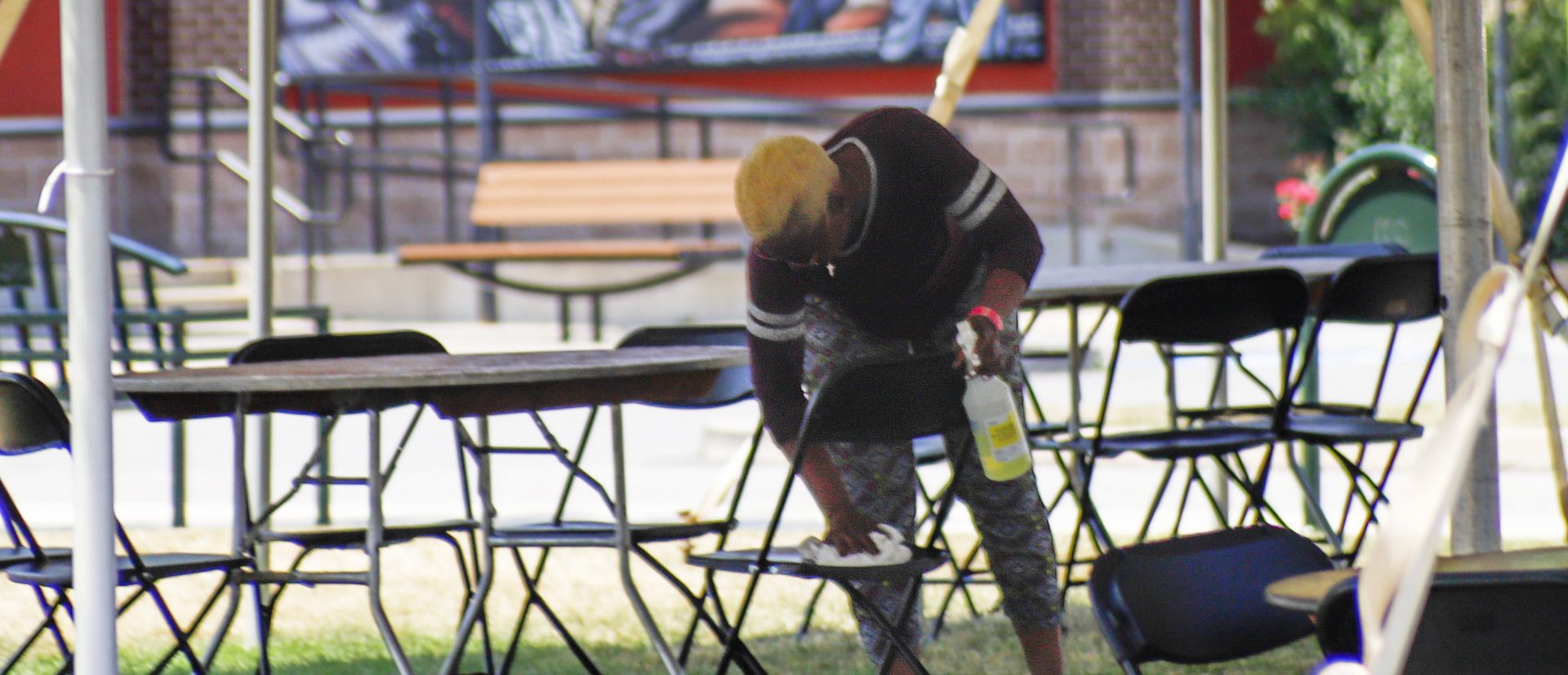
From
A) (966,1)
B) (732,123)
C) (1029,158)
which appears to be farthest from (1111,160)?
(732,123)

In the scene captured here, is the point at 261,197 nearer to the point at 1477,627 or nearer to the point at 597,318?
the point at 1477,627

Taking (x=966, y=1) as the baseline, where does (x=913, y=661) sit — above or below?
below

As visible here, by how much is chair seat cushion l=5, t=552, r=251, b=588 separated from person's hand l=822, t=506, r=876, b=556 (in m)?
1.15

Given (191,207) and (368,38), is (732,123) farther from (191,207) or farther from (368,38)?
(191,207)

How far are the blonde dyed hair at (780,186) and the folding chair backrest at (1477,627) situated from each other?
1.45m

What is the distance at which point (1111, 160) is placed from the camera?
16312 mm

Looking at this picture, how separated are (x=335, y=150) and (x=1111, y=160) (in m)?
6.48

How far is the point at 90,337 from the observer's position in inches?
116

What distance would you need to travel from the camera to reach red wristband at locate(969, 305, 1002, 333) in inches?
135

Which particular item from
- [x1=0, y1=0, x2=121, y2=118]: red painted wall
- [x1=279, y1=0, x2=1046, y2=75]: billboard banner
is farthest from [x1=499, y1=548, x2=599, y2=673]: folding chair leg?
[x1=0, y1=0, x2=121, y2=118]: red painted wall

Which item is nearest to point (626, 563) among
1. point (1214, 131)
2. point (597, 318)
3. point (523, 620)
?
point (523, 620)

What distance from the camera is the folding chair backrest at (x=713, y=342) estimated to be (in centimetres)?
445

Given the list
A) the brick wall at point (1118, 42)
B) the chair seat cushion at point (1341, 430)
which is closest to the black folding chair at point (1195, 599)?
the chair seat cushion at point (1341, 430)

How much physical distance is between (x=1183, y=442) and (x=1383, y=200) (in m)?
2.70
